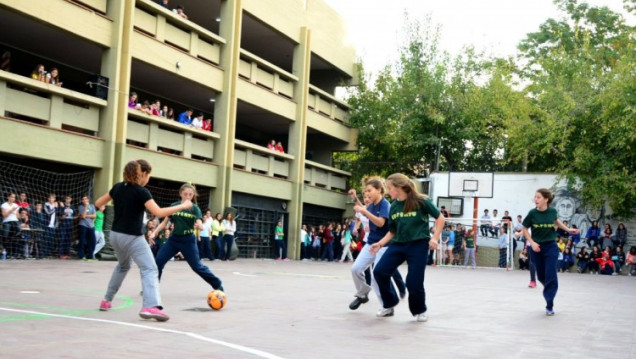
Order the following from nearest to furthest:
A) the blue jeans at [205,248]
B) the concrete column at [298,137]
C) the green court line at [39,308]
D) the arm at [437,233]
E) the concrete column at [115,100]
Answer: the green court line at [39,308] → the arm at [437,233] → the concrete column at [115,100] → the blue jeans at [205,248] → the concrete column at [298,137]

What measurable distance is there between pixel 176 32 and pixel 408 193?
2027 cm

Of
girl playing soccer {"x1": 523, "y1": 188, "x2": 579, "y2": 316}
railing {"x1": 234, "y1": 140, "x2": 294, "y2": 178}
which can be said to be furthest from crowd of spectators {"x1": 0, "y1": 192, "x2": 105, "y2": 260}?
girl playing soccer {"x1": 523, "y1": 188, "x2": 579, "y2": 316}

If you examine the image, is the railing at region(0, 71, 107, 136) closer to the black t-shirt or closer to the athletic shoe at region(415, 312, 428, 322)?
the black t-shirt

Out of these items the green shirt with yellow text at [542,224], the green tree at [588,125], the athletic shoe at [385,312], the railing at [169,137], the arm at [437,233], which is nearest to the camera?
the arm at [437,233]

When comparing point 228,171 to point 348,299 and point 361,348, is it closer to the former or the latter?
point 348,299

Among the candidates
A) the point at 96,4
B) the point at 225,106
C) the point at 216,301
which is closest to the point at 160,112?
the point at 225,106

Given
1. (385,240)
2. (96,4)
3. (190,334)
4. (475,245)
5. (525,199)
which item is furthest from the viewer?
(525,199)

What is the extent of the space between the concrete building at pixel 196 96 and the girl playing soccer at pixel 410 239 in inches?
571

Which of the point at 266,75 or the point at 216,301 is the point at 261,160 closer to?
the point at 266,75

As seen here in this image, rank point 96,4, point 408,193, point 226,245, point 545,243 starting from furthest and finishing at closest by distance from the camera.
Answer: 1. point 226,245
2. point 96,4
3. point 545,243
4. point 408,193

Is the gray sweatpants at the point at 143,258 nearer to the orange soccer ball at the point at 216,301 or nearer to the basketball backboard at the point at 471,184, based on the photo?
the orange soccer ball at the point at 216,301

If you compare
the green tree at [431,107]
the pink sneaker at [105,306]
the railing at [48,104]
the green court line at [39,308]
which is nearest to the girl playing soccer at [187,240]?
the green court line at [39,308]

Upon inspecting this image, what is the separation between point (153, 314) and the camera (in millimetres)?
8680

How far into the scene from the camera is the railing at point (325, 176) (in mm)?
39888
